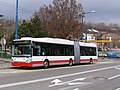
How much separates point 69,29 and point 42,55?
22.6m

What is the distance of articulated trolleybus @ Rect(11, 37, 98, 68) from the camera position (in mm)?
24266

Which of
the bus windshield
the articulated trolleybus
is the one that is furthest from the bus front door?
the bus windshield

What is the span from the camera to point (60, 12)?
48.9 meters

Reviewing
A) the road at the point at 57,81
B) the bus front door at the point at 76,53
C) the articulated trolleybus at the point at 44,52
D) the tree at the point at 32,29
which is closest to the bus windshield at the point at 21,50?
the articulated trolleybus at the point at 44,52

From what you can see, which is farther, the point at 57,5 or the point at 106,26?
the point at 106,26

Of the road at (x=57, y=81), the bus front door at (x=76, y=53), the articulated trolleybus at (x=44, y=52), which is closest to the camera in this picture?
the road at (x=57, y=81)

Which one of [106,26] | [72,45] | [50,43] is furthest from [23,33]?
[106,26]

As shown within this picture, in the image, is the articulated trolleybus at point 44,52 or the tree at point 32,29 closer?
the articulated trolleybus at point 44,52

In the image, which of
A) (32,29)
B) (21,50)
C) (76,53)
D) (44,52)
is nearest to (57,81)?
(21,50)

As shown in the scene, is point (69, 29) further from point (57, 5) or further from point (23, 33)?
point (23, 33)

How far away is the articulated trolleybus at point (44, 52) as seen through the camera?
24.3 metres

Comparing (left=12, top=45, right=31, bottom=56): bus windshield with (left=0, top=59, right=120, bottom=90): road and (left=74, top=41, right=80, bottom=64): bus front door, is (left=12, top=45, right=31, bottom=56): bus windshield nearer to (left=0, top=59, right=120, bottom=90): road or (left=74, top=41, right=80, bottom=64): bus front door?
(left=0, top=59, right=120, bottom=90): road

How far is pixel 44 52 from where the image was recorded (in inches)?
1029

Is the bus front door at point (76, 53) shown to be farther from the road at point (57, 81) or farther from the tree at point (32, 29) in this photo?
the tree at point (32, 29)
